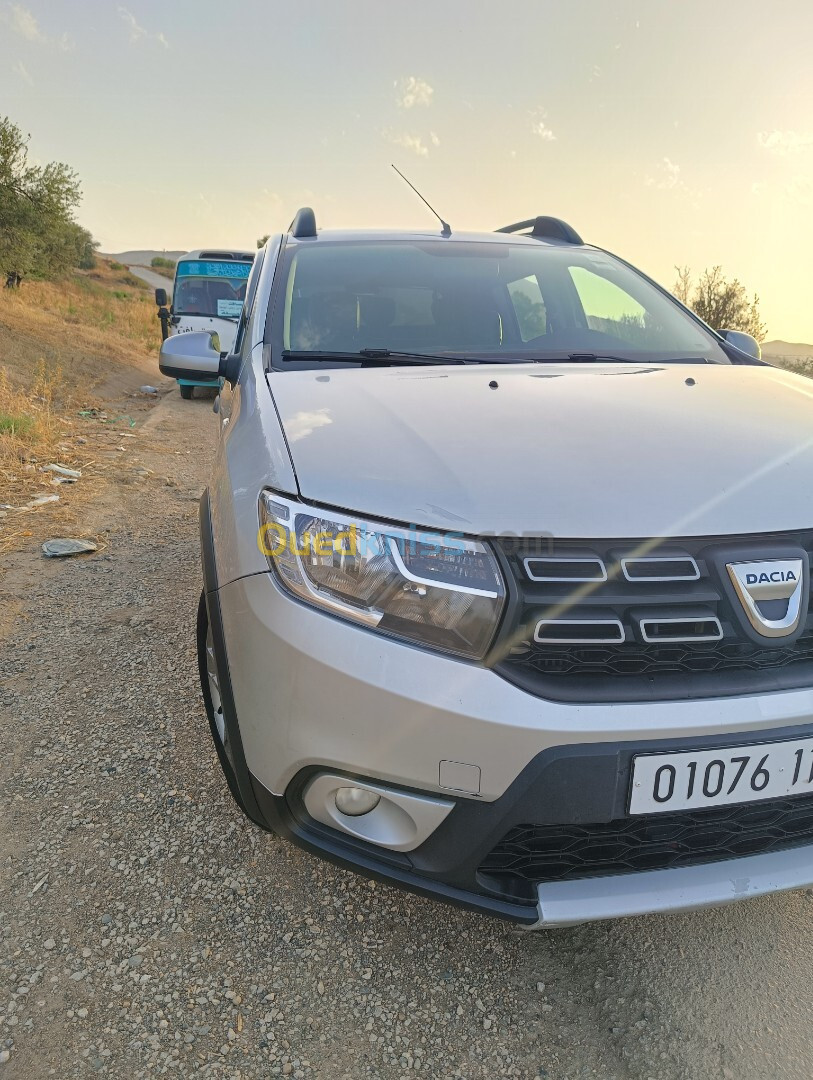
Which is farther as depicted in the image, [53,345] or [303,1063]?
[53,345]

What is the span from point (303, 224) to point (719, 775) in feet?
8.41

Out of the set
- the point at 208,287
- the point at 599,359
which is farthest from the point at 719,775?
the point at 208,287

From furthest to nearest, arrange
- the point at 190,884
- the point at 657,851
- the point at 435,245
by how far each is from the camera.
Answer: the point at 435,245, the point at 190,884, the point at 657,851

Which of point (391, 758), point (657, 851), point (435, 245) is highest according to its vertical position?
point (435, 245)

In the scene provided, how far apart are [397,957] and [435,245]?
2.36 meters

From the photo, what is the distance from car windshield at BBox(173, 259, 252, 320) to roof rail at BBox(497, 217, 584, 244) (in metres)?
8.37

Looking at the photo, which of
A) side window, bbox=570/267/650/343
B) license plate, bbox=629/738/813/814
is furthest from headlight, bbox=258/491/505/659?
side window, bbox=570/267/650/343

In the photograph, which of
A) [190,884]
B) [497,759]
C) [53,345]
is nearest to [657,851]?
[497,759]

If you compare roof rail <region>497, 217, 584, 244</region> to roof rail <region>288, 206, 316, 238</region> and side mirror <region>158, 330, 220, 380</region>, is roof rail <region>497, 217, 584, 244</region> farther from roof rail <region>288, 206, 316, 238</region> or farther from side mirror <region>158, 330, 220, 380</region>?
side mirror <region>158, 330, 220, 380</region>

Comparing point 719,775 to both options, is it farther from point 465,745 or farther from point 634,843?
point 465,745

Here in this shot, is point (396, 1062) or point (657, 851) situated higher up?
point (657, 851)

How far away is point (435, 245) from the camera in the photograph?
110 inches

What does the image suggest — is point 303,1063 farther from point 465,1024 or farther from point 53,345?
point 53,345

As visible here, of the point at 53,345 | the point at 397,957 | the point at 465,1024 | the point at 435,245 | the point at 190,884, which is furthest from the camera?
the point at 53,345
